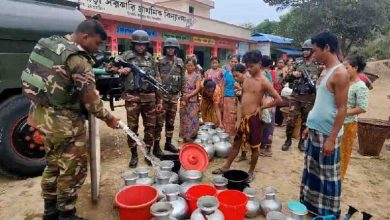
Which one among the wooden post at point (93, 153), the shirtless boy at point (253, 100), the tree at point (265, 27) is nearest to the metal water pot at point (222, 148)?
the shirtless boy at point (253, 100)

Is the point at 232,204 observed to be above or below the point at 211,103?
below

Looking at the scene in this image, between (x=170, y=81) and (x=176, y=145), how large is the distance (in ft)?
4.63

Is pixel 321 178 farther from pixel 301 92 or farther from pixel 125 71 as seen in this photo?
pixel 125 71

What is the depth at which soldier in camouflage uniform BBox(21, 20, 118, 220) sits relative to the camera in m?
2.60

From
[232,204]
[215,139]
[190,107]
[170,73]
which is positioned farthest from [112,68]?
[232,204]

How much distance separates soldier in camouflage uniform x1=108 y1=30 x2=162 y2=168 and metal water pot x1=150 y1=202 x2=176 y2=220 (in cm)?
209

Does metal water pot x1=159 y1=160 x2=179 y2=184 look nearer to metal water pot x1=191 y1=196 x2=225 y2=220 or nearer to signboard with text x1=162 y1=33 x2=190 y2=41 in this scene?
metal water pot x1=191 y1=196 x2=225 y2=220

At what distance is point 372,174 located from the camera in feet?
15.8

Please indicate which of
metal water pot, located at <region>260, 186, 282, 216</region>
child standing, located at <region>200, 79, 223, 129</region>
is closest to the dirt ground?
metal water pot, located at <region>260, 186, 282, 216</region>

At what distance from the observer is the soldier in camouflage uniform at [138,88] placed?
4.48 meters

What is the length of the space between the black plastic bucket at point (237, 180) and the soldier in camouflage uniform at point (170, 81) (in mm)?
1724

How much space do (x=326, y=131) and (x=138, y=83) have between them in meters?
2.68

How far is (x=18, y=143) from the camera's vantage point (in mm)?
3852

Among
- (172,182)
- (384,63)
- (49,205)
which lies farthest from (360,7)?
(49,205)
